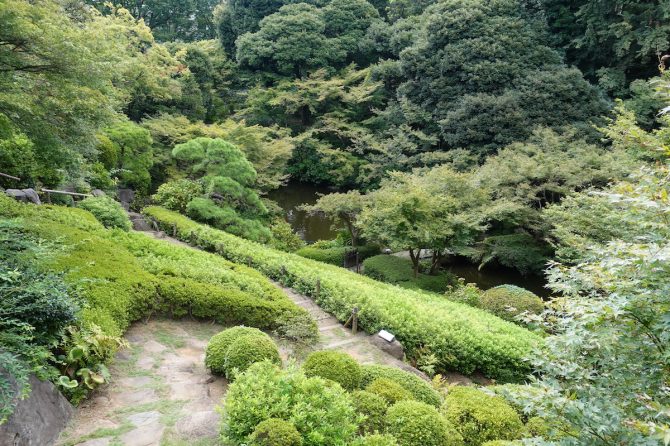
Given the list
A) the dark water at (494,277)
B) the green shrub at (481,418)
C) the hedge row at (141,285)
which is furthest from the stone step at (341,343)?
Answer: the dark water at (494,277)

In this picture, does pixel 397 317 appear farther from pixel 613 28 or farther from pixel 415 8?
pixel 415 8

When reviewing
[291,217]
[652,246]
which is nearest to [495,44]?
[291,217]

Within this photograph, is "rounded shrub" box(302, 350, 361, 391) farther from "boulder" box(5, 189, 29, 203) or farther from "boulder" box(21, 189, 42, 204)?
"boulder" box(21, 189, 42, 204)

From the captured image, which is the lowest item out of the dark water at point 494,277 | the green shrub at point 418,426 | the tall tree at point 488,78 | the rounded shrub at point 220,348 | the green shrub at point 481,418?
the dark water at point 494,277

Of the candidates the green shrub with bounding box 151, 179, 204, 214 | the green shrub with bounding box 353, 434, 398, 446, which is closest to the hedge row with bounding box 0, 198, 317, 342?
the green shrub with bounding box 353, 434, 398, 446

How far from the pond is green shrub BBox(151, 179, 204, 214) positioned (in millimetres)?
5448

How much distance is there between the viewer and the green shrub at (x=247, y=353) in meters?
5.50

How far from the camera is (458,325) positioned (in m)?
8.58

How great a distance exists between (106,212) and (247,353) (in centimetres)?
840

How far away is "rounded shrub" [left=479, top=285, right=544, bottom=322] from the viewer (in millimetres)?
10984

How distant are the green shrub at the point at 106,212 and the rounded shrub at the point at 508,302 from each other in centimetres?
1024

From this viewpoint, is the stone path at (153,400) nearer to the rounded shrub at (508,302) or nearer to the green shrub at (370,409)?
the green shrub at (370,409)

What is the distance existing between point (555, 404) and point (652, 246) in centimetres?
123

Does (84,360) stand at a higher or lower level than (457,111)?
lower
